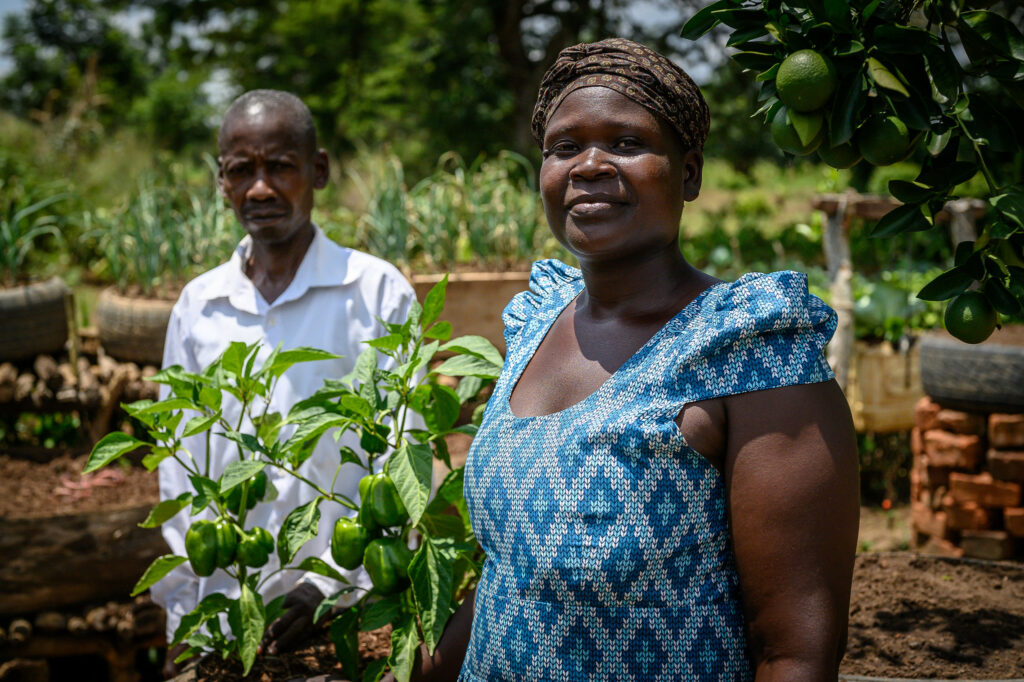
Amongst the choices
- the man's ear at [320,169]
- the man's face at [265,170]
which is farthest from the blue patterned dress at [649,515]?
the man's ear at [320,169]

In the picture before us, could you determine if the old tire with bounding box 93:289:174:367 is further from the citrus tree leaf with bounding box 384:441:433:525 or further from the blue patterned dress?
the blue patterned dress

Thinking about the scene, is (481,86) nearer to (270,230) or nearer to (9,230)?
(9,230)

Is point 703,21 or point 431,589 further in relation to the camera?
point 431,589

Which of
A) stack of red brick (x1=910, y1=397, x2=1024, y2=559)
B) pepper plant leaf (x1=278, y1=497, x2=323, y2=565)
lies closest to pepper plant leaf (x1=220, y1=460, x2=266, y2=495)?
pepper plant leaf (x1=278, y1=497, x2=323, y2=565)

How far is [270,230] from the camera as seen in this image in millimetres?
2432

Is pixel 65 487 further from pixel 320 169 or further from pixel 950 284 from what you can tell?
pixel 950 284

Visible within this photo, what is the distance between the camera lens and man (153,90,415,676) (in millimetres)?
2309

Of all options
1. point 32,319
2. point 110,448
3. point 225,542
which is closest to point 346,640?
point 225,542

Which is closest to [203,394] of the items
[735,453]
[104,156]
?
[735,453]

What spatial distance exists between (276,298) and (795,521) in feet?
5.45

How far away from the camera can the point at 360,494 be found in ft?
5.27

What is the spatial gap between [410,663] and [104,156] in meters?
13.3

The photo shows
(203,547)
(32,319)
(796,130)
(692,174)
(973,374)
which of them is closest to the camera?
(796,130)

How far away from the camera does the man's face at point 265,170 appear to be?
239 cm
